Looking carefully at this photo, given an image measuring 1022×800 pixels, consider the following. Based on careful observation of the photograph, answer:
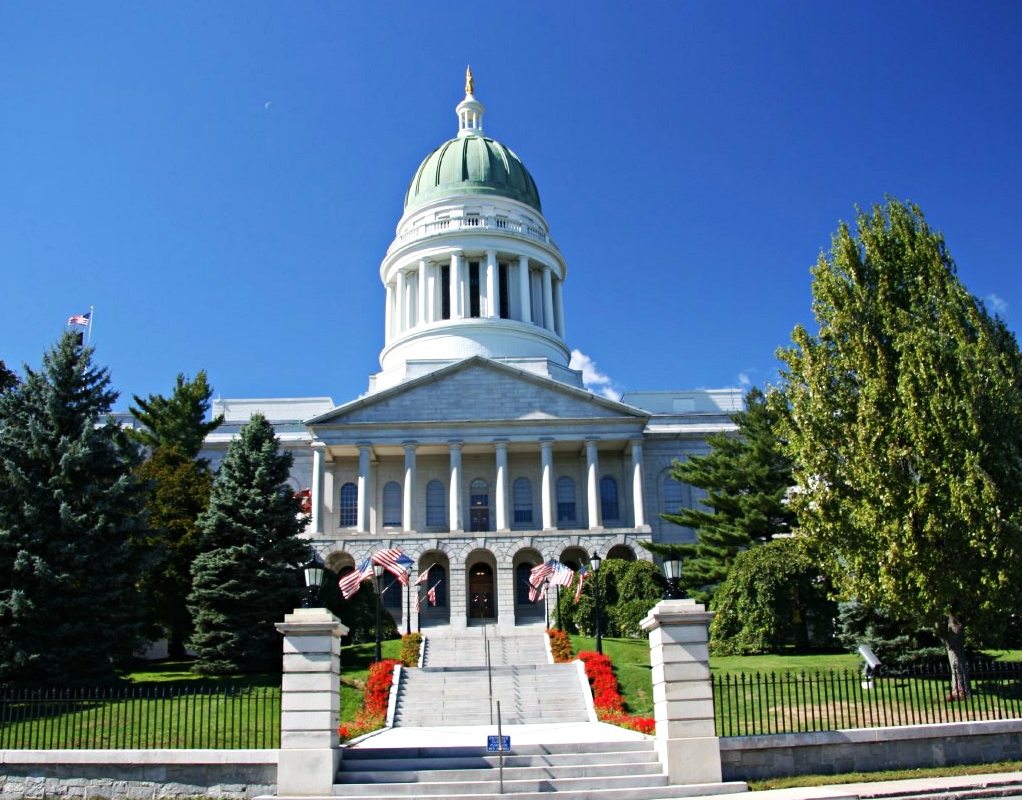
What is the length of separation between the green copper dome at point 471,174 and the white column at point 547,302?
17.6ft

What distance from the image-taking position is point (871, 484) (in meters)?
20.3

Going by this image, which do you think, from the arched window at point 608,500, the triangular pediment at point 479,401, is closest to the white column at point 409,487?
the triangular pediment at point 479,401

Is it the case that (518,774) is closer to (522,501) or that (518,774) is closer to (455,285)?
(522,501)

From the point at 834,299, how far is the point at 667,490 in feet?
95.0

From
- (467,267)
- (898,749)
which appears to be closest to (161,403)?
(467,267)

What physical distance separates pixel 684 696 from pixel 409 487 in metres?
30.8

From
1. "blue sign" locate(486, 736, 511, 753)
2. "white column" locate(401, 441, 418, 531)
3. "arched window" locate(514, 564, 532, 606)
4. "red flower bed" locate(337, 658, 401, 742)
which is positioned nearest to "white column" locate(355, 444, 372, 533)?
"white column" locate(401, 441, 418, 531)

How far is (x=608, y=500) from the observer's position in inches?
1941

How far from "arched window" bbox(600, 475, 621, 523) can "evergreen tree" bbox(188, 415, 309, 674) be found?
1957 centimetres

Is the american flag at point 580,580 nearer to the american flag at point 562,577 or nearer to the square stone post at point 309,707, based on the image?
the american flag at point 562,577

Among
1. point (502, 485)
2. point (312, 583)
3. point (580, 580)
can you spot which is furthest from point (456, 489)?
point (312, 583)

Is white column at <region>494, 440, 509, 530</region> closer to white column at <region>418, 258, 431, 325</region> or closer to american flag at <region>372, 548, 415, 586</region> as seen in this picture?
american flag at <region>372, 548, 415, 586</region>

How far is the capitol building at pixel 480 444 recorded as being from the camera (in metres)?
43.9

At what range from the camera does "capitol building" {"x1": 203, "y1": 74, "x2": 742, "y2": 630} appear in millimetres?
43906
